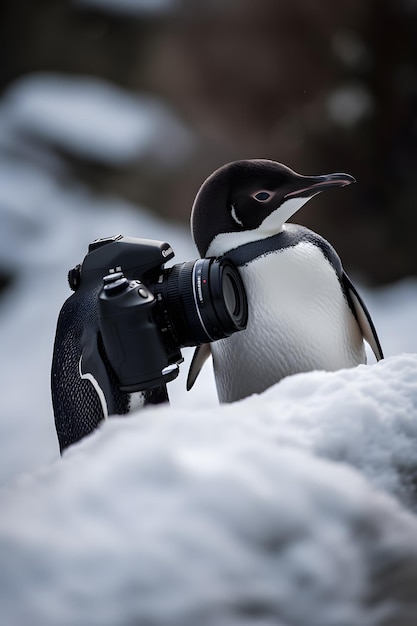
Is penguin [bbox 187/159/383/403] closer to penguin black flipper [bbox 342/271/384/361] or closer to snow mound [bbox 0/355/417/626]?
penguin black flipper [bbox 342/271/384/361]

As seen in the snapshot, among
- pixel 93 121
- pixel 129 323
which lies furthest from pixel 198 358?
pixel 93 121

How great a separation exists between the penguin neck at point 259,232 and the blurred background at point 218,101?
1286 mm

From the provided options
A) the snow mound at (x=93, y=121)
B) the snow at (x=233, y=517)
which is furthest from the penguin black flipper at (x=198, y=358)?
the snow mound at (x=93, y=121)

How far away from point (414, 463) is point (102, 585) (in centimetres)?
21

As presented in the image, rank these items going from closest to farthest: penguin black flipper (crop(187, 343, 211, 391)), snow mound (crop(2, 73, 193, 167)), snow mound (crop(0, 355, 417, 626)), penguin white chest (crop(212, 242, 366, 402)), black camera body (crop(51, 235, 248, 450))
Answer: snow mound (crop(0, 355, 417, 626))
black camera body (crop(51, 235, 248, 450))
penguin white chest (crop(212, 242, 366, 402))
penguin black flipper (crop(187, 343, 211, 391))
snow mound (crop(2, 73, 193, 167))

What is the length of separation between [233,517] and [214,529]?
0.01 metres

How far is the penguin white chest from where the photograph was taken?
2.44 feet

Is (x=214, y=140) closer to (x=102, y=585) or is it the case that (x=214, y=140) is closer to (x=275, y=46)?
(x=275, y=46)

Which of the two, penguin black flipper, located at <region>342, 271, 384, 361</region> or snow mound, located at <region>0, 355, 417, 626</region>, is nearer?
snow mound, located at <region>0, 355, 417, 626</region>

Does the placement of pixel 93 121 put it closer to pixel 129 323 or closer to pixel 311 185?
pixel 311 185

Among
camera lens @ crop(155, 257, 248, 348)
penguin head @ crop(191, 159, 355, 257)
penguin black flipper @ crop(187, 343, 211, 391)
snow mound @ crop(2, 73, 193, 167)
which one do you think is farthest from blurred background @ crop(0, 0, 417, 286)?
camera lens @ crop(155, 257, 248, 348)

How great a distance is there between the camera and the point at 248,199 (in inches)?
29.6

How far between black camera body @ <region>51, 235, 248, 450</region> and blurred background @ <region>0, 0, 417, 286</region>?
1.42 metres

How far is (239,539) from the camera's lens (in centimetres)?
33
